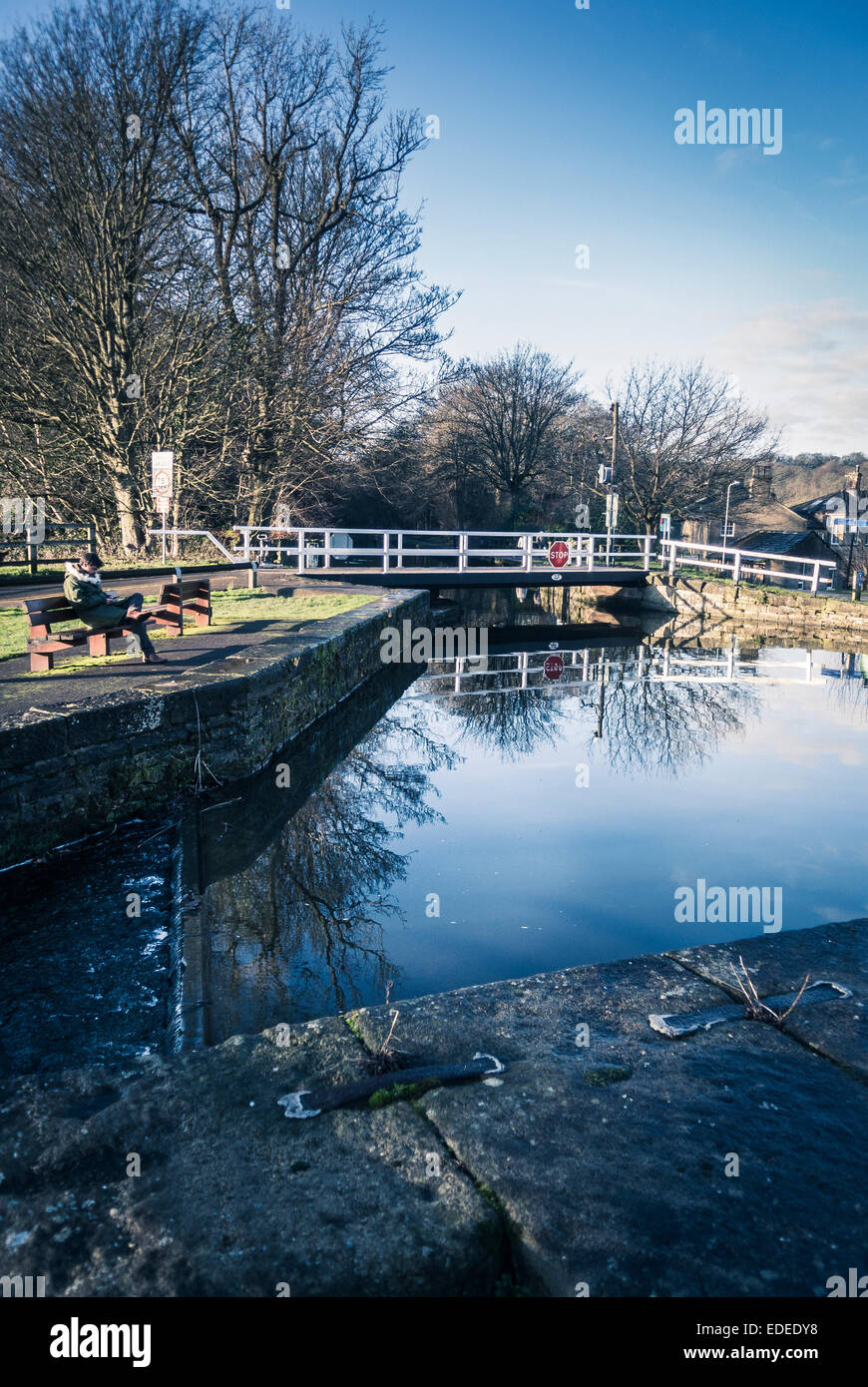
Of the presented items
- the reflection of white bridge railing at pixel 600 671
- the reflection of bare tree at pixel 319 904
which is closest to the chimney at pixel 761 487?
the reflection of white bridge railing at pixel 600 671

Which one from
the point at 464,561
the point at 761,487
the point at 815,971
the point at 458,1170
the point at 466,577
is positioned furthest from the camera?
the point at 761,487

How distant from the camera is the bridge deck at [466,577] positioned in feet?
66.8

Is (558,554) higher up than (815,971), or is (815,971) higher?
(558,554)

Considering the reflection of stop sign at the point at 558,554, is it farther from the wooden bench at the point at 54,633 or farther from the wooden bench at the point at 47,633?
the wooden bench at the point at 47,633

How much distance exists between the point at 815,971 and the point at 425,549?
26426mm

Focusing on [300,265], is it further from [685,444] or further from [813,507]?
[813,507]

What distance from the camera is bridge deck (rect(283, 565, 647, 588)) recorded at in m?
20.4

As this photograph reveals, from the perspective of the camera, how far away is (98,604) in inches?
289

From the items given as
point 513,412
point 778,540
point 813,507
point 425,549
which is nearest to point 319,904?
point 425,549

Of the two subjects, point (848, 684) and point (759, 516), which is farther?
point (759, 516)

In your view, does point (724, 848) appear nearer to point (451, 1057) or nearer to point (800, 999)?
point (800, 999)

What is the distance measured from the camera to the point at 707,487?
42750mm

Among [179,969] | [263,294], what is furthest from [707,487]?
[179,969]

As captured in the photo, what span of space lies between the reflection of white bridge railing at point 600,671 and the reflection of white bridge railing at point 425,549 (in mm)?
3153
